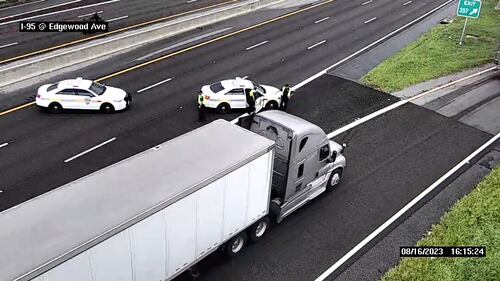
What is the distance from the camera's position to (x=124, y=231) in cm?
1094

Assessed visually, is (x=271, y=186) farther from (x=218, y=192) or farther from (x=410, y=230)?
(x=410, y=230)

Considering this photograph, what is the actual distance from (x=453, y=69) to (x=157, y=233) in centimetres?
2518

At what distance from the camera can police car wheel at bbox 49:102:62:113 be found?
2349cm

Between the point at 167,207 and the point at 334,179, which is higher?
the point at 167,207

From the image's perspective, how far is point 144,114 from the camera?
2420 cm

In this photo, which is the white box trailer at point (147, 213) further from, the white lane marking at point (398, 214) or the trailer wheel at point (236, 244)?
the white lane marking at point (398, 214)

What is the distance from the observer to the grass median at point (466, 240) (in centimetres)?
1509

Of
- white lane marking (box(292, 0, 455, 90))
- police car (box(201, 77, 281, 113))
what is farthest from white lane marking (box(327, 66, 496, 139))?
white lane marking (box(292, 0, 455, 90))

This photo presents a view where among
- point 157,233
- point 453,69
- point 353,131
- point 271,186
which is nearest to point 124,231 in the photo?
point 157,233

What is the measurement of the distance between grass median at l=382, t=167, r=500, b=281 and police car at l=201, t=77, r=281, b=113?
10533mm

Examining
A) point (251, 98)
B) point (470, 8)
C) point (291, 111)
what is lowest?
point (291, 111)

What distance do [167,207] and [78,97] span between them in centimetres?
1390

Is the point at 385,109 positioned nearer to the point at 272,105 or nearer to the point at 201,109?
the point at 272,105

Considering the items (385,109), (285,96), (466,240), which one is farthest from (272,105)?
(466,240)
